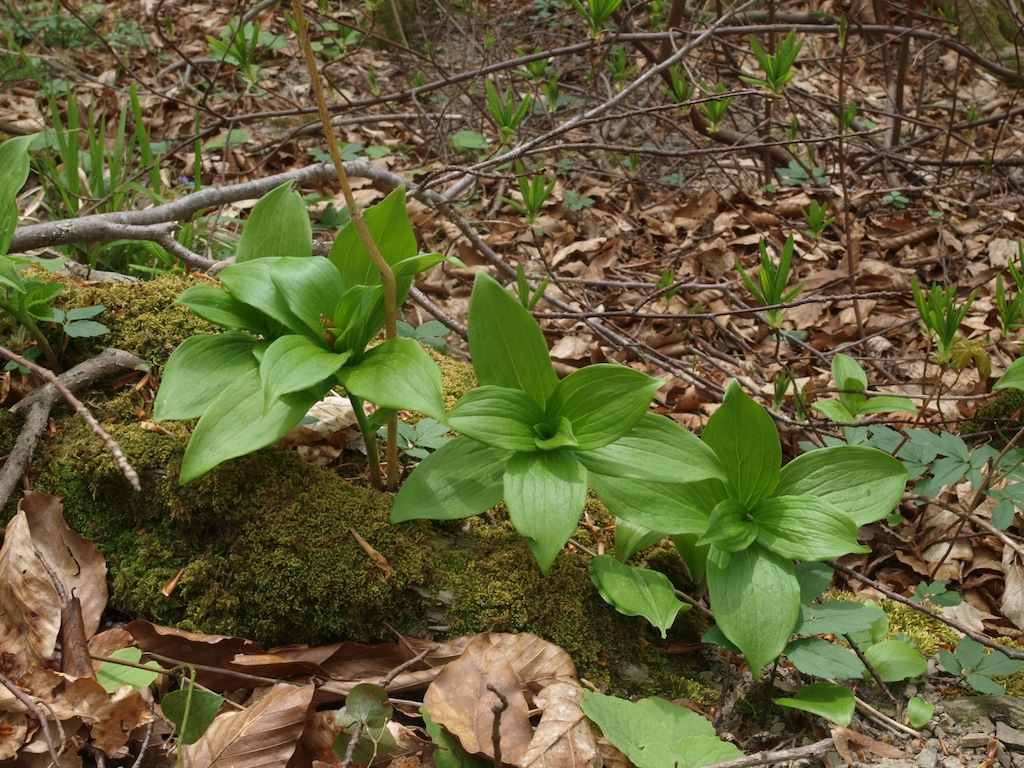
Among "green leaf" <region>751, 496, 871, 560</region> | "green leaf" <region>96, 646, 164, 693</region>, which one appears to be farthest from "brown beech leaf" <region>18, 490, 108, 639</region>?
"green leaf" <region>751, 496, 871, 560</region>

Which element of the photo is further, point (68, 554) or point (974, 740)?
point (68, 554)

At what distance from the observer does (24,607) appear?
1.58 meters

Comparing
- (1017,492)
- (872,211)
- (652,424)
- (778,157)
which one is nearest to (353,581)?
(652,424)

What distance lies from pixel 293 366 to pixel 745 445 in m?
0.97

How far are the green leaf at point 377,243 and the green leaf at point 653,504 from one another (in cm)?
65

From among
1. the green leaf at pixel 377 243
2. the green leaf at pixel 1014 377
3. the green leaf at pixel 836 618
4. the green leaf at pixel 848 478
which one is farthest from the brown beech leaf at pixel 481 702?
the green leaf at pixel 1014 377

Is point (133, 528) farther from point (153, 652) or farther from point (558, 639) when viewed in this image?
point (558, 639)

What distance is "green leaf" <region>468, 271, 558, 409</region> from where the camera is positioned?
163 centimetres

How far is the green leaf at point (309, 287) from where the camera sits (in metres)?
1.62

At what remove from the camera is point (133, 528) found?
71.8 inches

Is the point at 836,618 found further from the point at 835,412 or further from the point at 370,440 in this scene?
the point at 370,440

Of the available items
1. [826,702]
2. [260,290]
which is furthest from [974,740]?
[260,290]

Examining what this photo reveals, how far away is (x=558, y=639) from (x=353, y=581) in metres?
0.47

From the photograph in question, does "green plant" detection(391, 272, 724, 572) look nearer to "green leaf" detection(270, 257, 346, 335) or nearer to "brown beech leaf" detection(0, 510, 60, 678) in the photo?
"green leaf" detection(270, 257, 346, 335)
